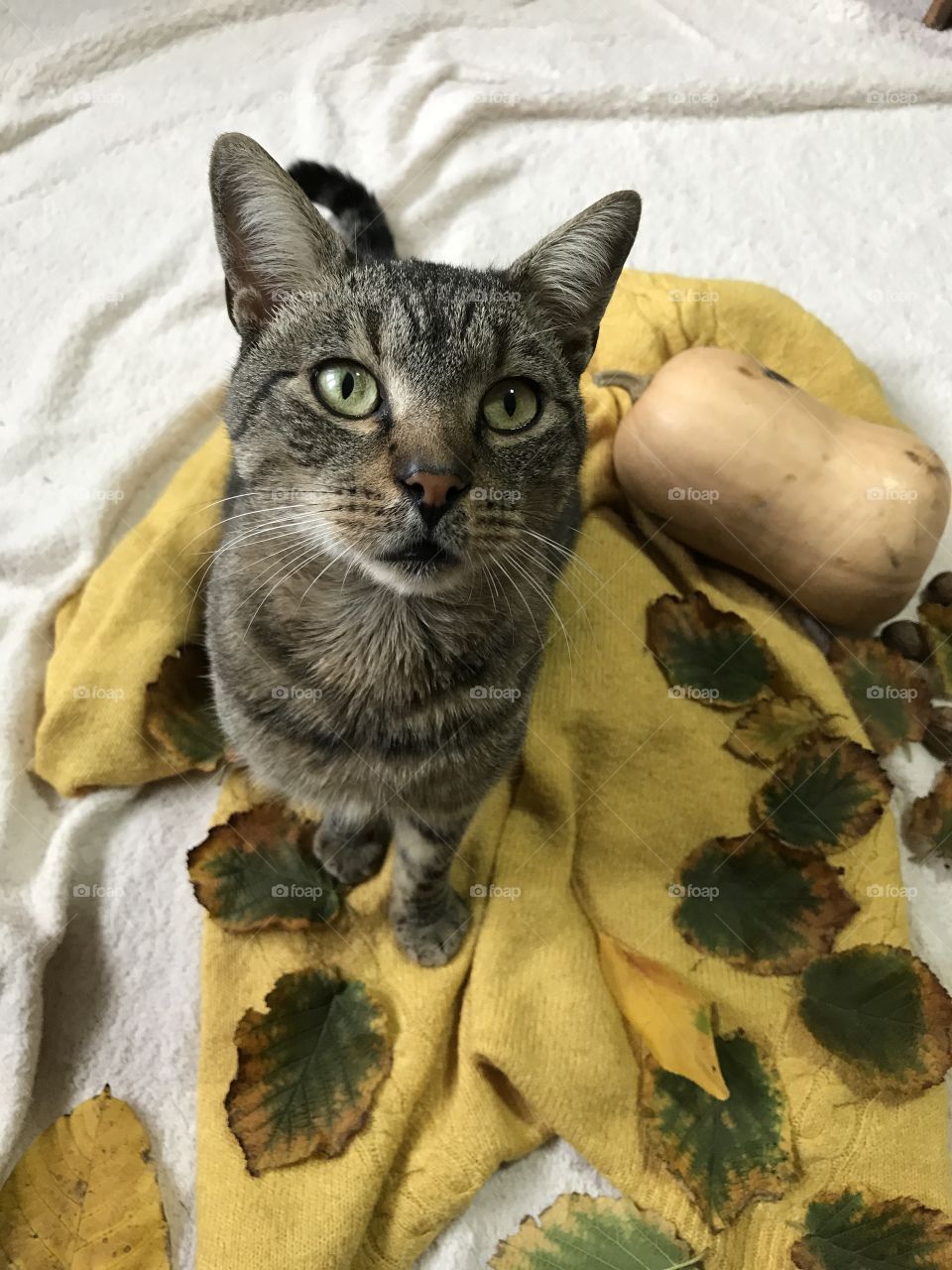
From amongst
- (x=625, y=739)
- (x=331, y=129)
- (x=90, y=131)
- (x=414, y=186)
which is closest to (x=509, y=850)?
(x=625, y=739)

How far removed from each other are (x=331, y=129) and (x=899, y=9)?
1.27 m

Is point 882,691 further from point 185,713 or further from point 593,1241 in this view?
point 185,713

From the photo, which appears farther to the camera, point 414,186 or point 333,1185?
point 414,186

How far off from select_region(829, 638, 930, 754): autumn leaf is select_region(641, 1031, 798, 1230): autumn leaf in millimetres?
503

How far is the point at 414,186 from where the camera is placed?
1.70 meters

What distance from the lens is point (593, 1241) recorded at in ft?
3.11

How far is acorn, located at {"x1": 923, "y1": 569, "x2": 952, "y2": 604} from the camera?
54.2 inches

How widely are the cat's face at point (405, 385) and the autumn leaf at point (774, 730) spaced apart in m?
0.54

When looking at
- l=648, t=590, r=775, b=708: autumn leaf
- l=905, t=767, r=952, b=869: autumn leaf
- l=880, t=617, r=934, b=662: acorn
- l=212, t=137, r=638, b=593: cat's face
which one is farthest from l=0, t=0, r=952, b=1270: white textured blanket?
l=212, t=137, r=638, b=593: cat's face

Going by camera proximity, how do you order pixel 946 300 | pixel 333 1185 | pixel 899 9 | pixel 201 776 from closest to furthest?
pixel 333 1185 → pixel 201 776 → pixel 946 300 → pixel 899 9

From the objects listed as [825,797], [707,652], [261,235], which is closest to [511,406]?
[261,235]

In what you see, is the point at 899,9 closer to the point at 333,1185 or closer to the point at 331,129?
the point at 331,129

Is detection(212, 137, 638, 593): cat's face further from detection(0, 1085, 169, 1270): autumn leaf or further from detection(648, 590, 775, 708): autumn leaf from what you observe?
detection(0, 1085, 169, 1270): autumn leaf

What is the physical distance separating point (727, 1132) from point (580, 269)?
93 cm
